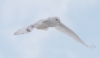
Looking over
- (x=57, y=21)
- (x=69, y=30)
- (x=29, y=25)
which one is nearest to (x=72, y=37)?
(x=69, y=30)

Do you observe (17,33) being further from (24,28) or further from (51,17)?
(51,17)

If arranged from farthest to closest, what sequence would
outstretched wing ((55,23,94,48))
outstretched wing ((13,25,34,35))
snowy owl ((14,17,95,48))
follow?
outstretched wing ((55,23,94,48)), snowy owl ((14,17,95,48)), outstretched wing ((13,25,34,35))

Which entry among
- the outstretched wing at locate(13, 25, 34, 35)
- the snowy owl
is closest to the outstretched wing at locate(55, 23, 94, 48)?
the snowy owl

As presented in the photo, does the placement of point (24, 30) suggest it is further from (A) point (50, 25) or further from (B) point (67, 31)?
(B) point (67, 31)

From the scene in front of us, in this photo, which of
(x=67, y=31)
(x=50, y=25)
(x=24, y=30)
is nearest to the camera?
(x=24, y=30)

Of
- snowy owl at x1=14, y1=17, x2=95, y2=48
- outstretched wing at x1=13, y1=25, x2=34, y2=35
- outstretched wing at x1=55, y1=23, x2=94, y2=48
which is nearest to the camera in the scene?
outstretched wing at x1=13, y1=25, x2=34, y2=35

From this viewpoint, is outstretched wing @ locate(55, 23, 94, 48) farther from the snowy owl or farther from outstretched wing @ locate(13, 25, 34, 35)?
outstretched wing @ locate(13, 25, 34, 35)

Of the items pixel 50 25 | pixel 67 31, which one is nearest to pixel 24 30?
pixel 50 25

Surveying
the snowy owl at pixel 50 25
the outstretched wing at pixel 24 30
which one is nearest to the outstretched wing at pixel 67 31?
the snowy owl at pixel 50 25

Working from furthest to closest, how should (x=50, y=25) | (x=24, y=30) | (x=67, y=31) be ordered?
(x=67, y=31), (x=50, y=25), (x=24, y=30)

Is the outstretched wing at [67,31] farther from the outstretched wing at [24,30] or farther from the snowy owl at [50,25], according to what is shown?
the outstretched wing at [24,30]

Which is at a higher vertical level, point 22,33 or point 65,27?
point 65,27
